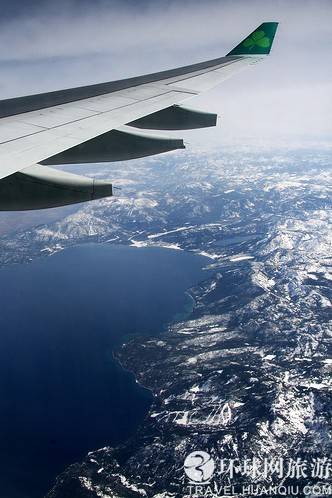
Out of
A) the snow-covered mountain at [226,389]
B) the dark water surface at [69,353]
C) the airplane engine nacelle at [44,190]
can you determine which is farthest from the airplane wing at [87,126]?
the dark water surface at [69,353]

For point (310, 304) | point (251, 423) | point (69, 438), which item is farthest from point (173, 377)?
point (310, 304)

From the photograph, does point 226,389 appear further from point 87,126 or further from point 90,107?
point 87,126

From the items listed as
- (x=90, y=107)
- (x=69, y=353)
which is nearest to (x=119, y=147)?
(x=90, y=107)

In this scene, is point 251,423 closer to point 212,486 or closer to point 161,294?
point 212,486

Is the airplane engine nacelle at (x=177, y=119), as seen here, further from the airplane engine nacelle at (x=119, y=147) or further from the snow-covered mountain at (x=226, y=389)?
the snow-covered mountain at (x=226, y=389)

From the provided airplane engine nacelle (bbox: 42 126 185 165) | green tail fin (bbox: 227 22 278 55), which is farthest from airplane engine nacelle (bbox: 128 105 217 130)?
green tail fin (bbox: 227 22 278 55)
